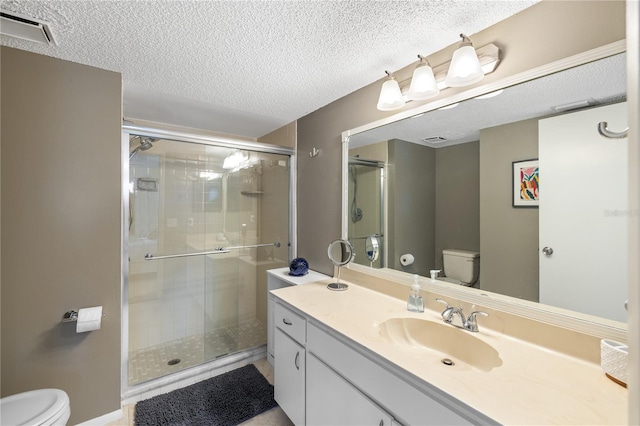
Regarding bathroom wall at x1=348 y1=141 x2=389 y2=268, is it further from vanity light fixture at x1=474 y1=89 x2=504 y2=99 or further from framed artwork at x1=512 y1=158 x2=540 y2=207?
framed artwork at x1=512 y1=158 x2=540 y2=207

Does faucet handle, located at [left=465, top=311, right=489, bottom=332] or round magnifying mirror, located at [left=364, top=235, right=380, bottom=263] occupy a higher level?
round magnifying mirror, located at [left=364, top=235, right=380, bottom=263]

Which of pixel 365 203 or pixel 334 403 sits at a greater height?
pixel 365 203

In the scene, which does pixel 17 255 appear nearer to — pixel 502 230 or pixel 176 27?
pixel 176 27

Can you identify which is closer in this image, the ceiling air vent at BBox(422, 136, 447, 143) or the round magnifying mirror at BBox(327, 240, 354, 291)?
the ceiling air vent at BBox(422, 136, 447, 143)

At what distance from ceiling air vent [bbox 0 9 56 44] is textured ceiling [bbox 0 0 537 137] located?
4 centimetres

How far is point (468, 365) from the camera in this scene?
1108 millimetres

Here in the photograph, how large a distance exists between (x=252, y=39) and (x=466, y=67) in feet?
3.49

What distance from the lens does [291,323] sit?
153 cm

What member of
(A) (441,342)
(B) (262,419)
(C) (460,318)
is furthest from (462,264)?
(B) (262,419)

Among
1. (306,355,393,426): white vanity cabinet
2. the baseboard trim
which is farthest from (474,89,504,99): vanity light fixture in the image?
the baseboard trim

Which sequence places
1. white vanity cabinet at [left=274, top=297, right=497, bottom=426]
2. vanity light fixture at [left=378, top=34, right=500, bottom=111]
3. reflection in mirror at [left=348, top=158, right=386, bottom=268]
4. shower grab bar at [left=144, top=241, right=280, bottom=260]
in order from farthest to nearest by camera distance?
shower grab bar at [left=144, top=241, right=280, bottom=260] < reflection in mirror at [left=348, top=158, right=386, bottom=268] < vanity light fixture at [left=378, top=34, right=500, bottom=111] < white vanity cabinet at [left=274, top=297, right=497, bottom=426]

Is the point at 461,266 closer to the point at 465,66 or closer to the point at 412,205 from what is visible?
the point at 412,205

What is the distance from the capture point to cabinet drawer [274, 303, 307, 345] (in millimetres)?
1436

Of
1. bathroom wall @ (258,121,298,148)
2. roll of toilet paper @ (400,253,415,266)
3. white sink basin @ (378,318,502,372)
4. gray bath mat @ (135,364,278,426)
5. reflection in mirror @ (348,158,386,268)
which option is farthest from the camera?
bathroom wall @ (258,121,298,148)
